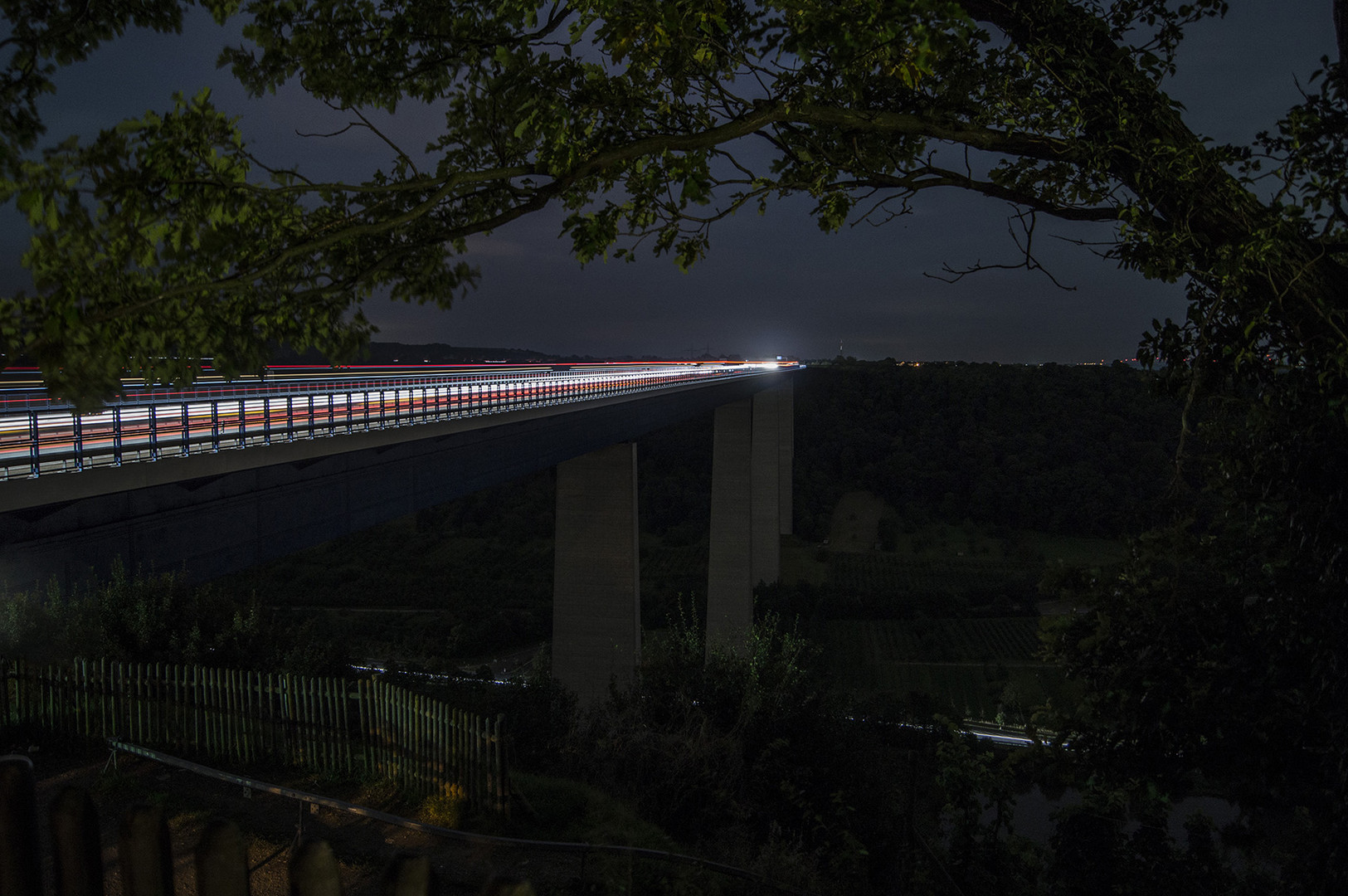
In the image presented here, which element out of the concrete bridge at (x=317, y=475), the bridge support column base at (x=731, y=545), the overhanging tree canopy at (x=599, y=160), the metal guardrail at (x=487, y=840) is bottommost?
the bridge support column base at (x=731, y=545)

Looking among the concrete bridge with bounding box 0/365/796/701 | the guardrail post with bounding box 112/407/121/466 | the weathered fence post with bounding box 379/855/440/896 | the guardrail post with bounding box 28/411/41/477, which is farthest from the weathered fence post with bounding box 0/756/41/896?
the guardrail post with bounding box 112/407/121/466

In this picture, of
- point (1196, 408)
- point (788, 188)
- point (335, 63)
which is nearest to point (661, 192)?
point (788, 188)

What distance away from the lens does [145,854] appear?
162 centimetres

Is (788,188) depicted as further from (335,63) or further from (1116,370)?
(1116,370)

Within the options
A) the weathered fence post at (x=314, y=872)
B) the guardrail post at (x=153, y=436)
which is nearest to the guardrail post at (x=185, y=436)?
the guardrail post at (x=153, y=436)

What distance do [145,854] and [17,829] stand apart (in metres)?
0.31

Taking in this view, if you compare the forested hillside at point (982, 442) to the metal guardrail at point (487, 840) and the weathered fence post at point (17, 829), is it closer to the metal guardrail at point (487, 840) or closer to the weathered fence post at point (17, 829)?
the metal guardrail at point (487, 840)

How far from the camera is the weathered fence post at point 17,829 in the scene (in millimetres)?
1655

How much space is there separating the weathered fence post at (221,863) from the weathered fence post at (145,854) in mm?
103

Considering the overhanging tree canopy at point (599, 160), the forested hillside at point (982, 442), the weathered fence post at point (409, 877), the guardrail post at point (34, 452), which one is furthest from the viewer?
the forested hillside at point (982, 442)

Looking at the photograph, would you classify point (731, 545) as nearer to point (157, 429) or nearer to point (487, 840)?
point (157, 429)

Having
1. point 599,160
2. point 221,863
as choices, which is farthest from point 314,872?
point 599,160

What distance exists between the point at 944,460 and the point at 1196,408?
3285 inches

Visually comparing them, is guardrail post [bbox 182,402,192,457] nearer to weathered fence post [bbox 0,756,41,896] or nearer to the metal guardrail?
the metal guardrail
